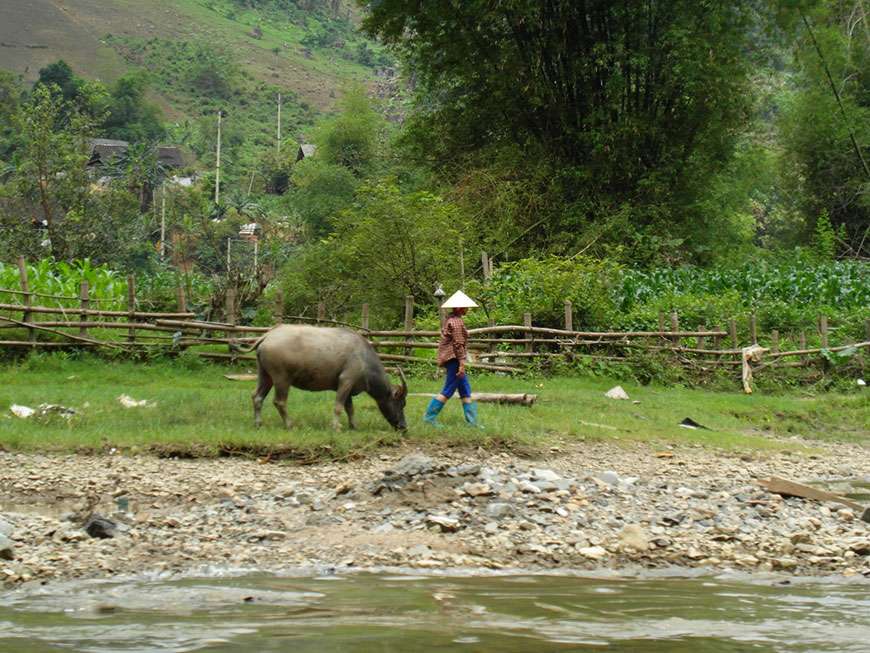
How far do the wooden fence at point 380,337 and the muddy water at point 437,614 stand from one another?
1120 cm

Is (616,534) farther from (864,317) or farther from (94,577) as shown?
(864,317)

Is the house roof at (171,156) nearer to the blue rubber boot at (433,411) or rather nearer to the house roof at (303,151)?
the house roof at (303,151)

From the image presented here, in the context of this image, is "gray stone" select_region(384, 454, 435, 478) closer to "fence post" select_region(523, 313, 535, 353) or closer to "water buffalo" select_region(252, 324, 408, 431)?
"water buffalo" select_region(252, 324, 408, 431)

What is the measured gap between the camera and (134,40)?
371ft

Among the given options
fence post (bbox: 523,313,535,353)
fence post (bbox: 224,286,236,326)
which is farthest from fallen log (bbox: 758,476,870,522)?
fence post (bbox: 224,286,236,326)

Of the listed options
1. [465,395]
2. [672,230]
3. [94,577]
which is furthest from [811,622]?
[672,230]

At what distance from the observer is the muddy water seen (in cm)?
546

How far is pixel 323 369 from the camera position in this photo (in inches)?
486

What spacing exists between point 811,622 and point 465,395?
7.10 metres

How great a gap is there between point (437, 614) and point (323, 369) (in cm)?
646

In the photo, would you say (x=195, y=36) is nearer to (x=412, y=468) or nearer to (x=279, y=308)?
(x=279, y=308)

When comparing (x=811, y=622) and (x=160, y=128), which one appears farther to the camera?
(x=160, y=128)

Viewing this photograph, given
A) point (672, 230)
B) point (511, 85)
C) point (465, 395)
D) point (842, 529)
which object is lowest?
point (842, 529)

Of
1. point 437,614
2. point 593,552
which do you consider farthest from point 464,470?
point 437,614
